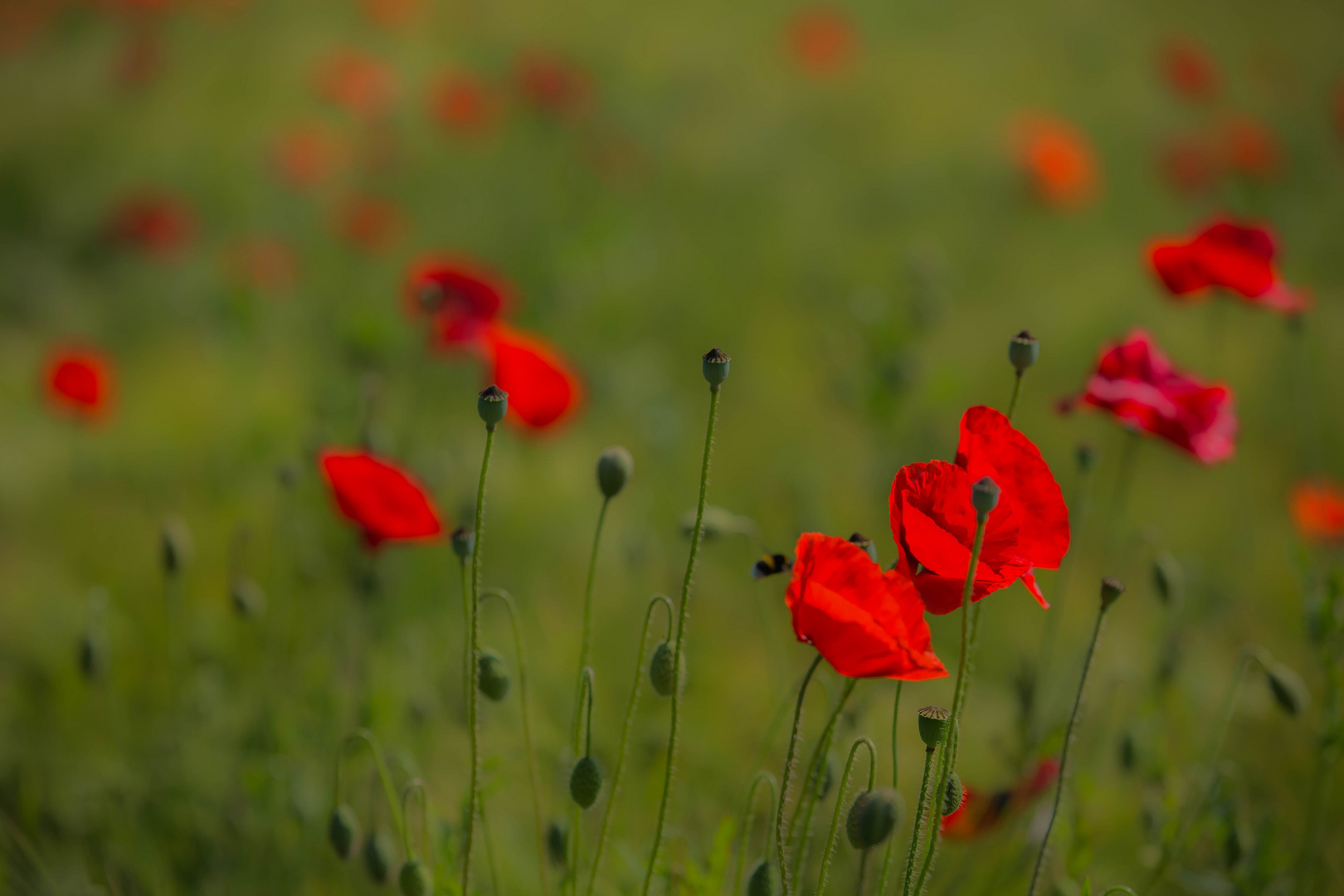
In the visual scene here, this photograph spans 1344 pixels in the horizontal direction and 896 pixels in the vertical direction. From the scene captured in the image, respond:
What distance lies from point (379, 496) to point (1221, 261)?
1.22 meters

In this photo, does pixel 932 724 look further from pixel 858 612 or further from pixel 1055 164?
pixel 1055 164

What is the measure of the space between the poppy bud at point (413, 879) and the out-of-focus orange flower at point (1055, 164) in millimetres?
3456

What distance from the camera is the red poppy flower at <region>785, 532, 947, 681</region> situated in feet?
2.52

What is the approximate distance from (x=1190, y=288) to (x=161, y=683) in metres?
1.88

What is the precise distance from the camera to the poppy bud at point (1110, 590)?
924 millimetres

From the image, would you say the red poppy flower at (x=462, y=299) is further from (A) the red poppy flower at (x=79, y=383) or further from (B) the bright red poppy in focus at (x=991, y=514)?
(B) the bright red poppy in focus at (x=991, y=514)

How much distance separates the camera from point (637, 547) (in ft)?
5.79

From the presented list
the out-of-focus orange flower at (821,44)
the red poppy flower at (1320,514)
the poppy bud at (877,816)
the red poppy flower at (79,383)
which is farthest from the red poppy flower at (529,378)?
the out-of-focus orange flower at (821,44)

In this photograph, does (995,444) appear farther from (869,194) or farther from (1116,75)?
(1116,75)

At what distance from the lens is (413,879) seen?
0.96 meters

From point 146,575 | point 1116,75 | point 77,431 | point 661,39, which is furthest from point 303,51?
point 1116,75

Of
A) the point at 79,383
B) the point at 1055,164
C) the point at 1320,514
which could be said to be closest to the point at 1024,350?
the point at 1320,514

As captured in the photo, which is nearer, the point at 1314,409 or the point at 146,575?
the point at 146,575

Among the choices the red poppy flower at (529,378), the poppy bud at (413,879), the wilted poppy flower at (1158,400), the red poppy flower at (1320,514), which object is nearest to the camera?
the poppy bud at (413,879)
